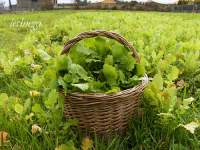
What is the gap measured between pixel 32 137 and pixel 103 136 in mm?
462

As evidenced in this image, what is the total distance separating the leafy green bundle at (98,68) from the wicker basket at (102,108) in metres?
0.05

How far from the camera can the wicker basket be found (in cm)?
224

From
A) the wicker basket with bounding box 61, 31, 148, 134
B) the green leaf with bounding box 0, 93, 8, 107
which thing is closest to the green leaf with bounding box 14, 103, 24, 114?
the green leaf with bounding box 0, 93, 8, 107

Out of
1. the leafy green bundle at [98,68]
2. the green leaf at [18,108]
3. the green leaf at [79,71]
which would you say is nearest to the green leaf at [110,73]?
the leafy green bundle at [98,68]

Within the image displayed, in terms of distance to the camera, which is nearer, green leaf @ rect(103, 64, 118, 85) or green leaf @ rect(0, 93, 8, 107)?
green leaf @ rect(103, 64, 118, 85)

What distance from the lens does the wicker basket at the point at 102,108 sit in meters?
2.24

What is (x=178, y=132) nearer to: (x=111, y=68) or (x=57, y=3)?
(x=111, y=68)

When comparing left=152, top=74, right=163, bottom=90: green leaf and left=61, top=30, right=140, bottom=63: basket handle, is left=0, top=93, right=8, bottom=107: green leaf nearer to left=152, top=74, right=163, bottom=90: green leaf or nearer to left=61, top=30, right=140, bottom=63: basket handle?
left=61, top=30, right=140, bottom=63: basket handle

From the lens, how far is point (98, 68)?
2.67 m

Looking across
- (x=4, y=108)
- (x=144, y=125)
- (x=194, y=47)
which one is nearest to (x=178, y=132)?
(x=144, y=125)

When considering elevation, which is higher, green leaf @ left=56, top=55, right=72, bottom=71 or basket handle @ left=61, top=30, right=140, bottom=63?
basket handle @ left=61, top=30, right=140, bottom=63

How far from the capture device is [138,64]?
2.56 metres

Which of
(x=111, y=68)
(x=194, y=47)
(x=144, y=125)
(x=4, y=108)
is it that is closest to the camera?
(x=111, y=68)

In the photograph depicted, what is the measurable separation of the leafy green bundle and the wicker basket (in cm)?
5
